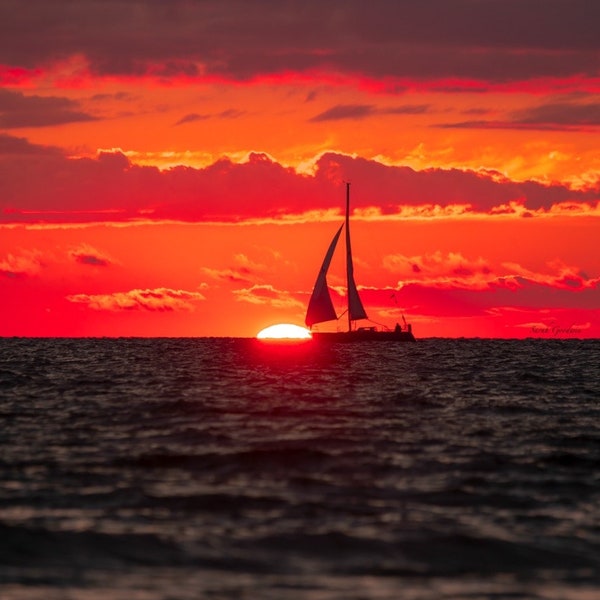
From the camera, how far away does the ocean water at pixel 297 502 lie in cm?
1518

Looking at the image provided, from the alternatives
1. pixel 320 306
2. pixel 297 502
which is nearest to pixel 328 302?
pixel 320 306

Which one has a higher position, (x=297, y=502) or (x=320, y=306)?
(x=320, y=306)

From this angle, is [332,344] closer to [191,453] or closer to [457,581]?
[191,453]

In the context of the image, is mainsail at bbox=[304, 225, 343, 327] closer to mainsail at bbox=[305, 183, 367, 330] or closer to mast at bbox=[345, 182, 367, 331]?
mainsail at bbox=[305, 183, 367, 330]

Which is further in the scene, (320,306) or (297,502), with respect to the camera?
(320,306)

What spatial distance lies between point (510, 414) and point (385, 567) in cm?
2333

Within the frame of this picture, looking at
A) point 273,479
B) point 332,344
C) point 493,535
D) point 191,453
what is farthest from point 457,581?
point 332,344

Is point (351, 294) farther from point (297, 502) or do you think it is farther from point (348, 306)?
point (297, 502)

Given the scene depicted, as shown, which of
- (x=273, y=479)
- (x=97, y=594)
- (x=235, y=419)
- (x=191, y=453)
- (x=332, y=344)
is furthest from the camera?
(x=332, y=344)

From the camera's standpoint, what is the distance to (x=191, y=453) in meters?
26.6

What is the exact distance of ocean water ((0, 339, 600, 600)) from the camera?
15.2 m

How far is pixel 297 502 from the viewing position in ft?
67.1

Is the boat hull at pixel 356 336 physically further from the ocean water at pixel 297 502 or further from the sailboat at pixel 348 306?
the ocean water at pixel 297 502

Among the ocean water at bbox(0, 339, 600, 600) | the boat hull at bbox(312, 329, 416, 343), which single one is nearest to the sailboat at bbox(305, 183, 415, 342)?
the boat hull at bbox(312, 329, 416, 343)
